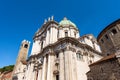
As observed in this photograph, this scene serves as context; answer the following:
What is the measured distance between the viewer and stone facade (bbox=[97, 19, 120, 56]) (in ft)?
56.4

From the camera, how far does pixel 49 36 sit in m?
27.4

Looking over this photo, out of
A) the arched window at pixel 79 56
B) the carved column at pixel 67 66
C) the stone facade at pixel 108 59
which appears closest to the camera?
the stone facade at pixel 108 59

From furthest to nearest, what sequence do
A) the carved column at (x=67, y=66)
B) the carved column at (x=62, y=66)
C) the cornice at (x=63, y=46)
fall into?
1. the cornice at (x=63, y=46)
2. the carved column at (x=62, y=66)
3. the carved column at (x=67, y=66)

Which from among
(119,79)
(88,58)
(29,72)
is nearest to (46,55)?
(29,72)

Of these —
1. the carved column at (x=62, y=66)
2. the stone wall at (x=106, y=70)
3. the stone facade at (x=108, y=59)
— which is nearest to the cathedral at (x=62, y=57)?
the carved column at (x=62, y=66)

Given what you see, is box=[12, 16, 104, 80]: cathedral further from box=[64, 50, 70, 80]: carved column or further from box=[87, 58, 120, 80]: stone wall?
box=[87, 58, 120, 80]: stone wall

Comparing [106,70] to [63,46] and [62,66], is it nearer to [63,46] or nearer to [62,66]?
[62,66]

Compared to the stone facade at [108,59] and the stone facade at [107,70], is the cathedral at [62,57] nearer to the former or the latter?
the stone facade at [108,59]

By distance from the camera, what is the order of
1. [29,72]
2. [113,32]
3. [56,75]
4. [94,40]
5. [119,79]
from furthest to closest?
[94,40]
[29,72]
[56,75]
[113,32]
[119,79]

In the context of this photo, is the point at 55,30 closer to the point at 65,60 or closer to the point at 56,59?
the point at 56,59

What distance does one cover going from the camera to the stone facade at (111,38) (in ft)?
56.4

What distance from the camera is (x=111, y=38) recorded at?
59.5 feet

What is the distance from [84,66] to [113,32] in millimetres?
8502

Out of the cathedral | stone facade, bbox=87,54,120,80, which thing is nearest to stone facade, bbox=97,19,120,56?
the cathedral
